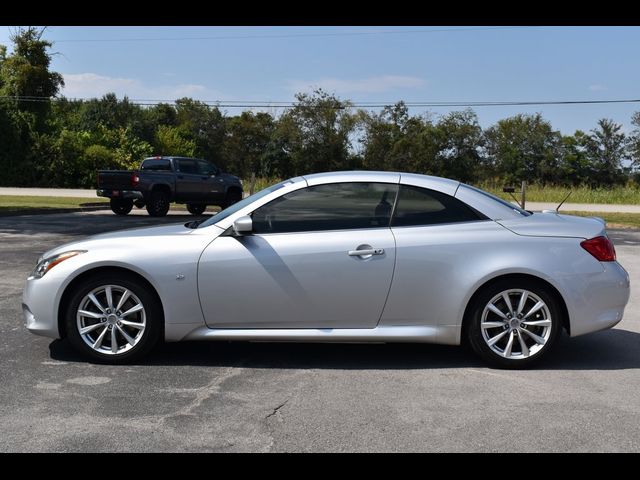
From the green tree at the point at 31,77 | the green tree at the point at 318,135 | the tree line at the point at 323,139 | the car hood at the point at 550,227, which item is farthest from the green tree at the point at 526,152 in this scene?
the car hood at the point at 550,227

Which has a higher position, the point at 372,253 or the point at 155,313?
the point at 372,253

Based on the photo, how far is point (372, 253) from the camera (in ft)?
18.1

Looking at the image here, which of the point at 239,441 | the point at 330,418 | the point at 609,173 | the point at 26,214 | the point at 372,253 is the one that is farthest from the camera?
the point at 609,173

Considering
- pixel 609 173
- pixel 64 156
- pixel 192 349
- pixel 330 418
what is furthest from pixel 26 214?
pixel 609 173

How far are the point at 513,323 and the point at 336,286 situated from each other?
1387mm

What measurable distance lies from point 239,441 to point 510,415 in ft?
5.59

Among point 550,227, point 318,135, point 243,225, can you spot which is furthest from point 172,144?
point 550,227

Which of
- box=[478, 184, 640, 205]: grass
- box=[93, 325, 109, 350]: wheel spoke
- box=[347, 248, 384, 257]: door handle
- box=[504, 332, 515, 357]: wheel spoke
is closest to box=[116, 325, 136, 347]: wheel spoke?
box=[93, 325, 109, 350]: wheel spoke

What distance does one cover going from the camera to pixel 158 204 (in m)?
23.3

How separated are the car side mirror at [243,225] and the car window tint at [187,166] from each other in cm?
1916

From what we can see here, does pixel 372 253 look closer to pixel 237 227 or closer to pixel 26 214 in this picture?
pixel 237 227

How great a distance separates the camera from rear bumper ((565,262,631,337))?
18.3ft

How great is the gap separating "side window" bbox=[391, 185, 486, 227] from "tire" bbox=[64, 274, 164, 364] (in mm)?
2010

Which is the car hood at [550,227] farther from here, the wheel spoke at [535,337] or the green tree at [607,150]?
the green tree at [607,150]
